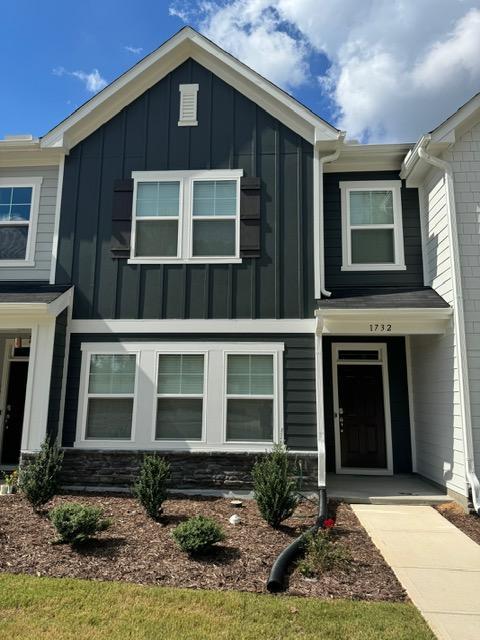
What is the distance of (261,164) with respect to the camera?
27.0ft

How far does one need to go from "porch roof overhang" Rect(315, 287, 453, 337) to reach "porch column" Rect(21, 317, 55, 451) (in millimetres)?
4319

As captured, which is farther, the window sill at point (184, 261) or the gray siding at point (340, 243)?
the gray siding at point (340, 243)

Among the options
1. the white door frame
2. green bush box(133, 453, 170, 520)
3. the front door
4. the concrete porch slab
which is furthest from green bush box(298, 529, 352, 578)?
the front door

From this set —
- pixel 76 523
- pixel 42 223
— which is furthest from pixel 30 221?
pixel 76 523

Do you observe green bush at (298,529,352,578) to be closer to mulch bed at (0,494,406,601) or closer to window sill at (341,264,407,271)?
mulch bed at (0,494,406,601)

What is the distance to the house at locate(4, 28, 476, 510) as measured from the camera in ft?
24.6

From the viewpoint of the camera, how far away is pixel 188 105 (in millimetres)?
8508

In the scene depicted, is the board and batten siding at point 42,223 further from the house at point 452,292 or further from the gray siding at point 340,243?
the house at point 452,292

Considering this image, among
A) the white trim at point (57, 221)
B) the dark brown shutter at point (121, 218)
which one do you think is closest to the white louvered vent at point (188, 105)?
the dark brown shutter at point (121, 218)

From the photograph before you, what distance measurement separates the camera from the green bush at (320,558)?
4387 millimetres

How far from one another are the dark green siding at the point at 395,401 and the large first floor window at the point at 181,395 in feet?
6.25

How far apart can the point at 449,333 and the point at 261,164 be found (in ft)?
13.8

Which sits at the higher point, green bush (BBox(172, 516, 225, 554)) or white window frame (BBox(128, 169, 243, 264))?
white window frame (BBox(128, 169, 243, 264))

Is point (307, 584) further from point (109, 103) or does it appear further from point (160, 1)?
point (160, 1)
